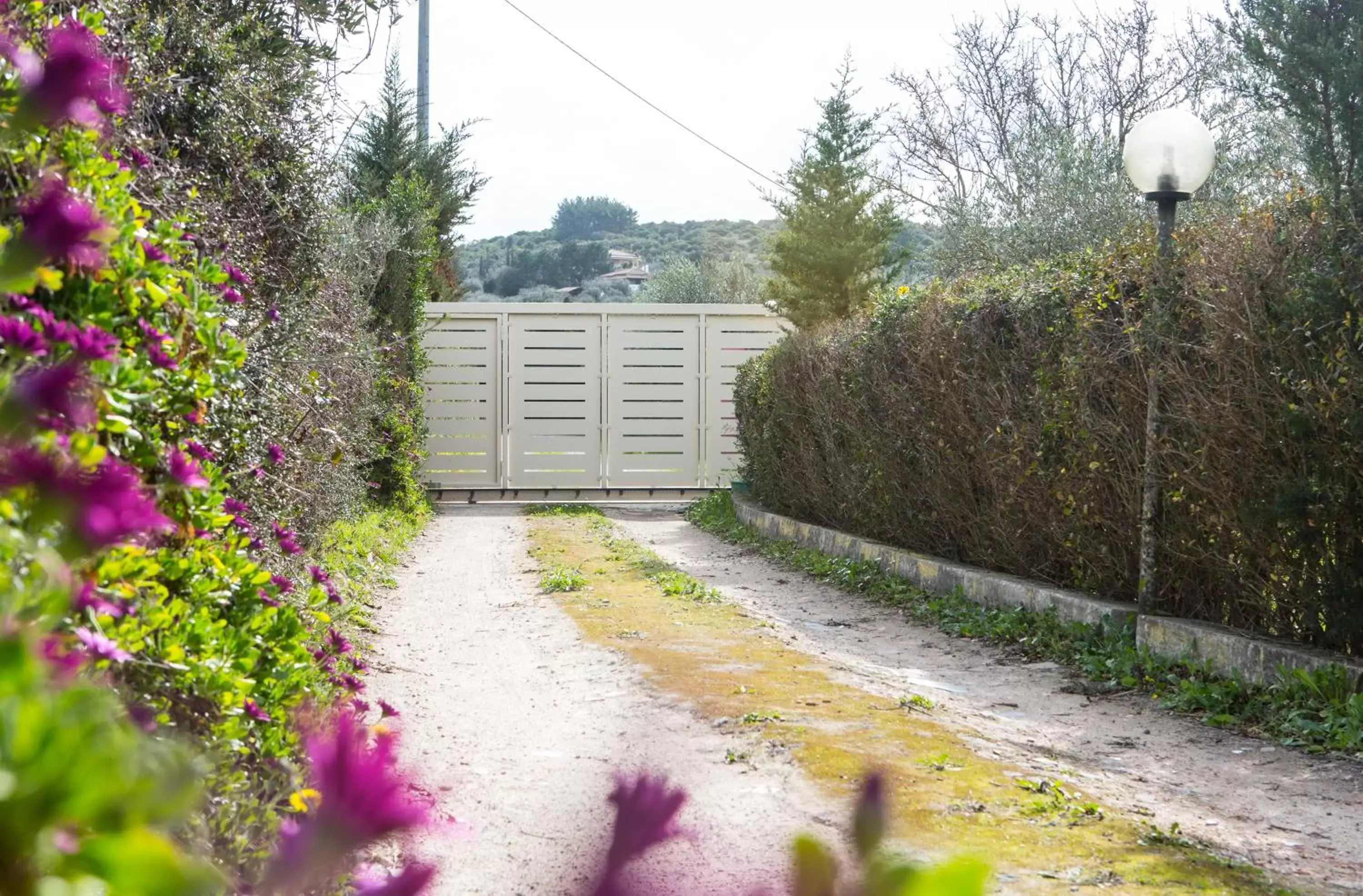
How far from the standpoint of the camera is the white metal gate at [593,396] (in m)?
18.0

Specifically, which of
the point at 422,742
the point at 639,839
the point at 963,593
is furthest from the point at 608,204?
the point at 639,839

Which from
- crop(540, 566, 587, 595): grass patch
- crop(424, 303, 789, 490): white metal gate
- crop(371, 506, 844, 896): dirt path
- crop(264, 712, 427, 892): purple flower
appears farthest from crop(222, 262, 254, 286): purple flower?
crop(424, 303, 789, 490): white metal gate

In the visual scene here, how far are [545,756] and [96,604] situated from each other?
9.01 feet

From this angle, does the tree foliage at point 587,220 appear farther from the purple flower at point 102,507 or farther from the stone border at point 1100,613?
the purple flower at point 102,507

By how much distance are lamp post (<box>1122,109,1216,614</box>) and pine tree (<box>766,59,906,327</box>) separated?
14445mm

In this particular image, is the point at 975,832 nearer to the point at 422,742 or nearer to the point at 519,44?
the point at 422,742

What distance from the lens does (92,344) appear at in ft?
6.63

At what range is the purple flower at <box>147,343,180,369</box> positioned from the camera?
8.66 feet

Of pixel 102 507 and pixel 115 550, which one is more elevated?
pixel 102 507

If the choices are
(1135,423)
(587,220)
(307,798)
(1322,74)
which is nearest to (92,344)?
(307,798)

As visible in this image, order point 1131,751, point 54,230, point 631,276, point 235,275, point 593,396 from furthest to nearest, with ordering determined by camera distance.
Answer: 1. point 631,276
2. point 593,396
3. point 1131,751
4. point 235,275
5. point 54,230

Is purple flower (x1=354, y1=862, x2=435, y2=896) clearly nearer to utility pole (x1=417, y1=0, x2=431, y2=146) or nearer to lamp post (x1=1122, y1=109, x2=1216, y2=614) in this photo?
lamp post (x1=1122, y1=109, x2=1216, y2=614)

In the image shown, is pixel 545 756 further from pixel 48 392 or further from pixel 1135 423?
pixel 48 392

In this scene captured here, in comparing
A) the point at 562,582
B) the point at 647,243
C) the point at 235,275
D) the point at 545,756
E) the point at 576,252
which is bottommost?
the point at 562,582
